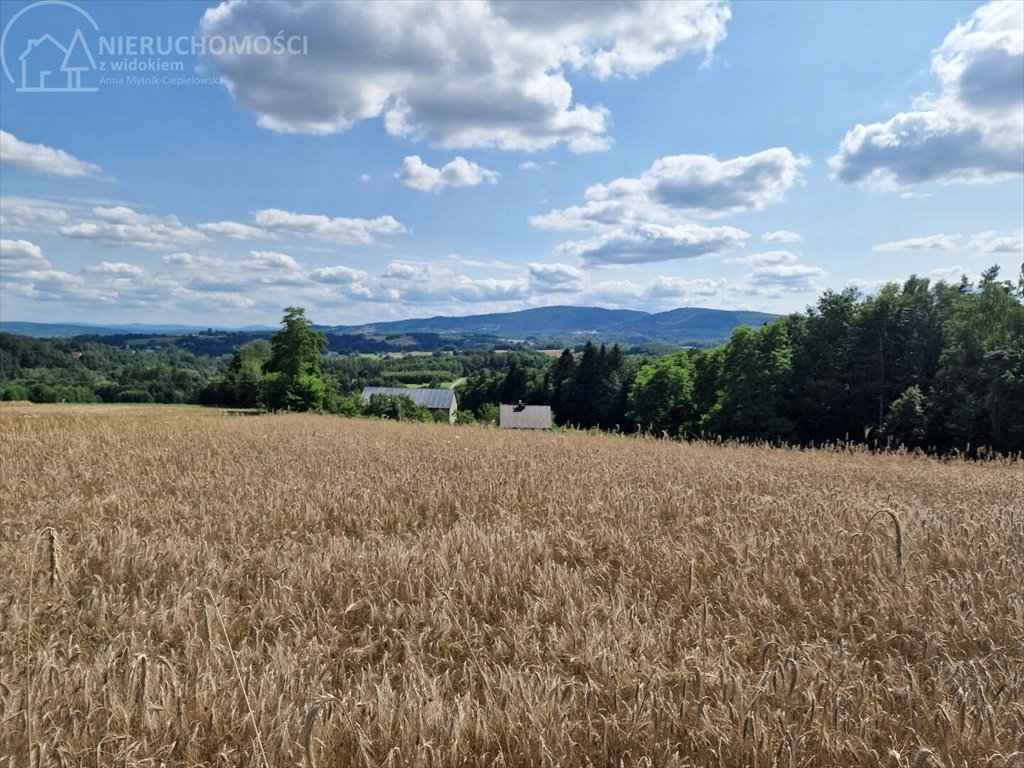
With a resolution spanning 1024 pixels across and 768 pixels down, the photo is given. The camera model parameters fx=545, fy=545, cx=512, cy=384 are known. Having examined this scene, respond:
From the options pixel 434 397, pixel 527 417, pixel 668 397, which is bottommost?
pixel 434 397

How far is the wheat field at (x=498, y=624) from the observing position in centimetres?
222

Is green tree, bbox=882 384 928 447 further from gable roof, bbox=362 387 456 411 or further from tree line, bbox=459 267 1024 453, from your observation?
gable roof, bbox=362 387 456 411

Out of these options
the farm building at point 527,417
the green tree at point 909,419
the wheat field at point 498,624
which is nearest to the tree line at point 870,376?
the green tree at point 909,419

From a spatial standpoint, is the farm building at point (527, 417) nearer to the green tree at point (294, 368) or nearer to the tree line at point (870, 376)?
the tree line at point (870, 376)

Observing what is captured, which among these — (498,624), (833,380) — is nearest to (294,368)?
(833,380)

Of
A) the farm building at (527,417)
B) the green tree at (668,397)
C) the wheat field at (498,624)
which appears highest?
the wheat field at (498,624)

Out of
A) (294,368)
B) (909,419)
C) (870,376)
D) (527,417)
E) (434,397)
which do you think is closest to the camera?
(909,419)

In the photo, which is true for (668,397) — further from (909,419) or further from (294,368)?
(294,368)

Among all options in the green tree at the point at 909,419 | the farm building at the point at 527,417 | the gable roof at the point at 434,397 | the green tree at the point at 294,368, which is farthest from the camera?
the gable roof at the point at 434,397

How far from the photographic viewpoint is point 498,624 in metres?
3.47

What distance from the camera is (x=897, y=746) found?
7.46 feet

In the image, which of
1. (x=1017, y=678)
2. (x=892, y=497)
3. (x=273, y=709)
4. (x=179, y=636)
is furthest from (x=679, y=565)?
(x=892, y=497)

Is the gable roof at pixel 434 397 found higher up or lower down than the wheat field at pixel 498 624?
lower down

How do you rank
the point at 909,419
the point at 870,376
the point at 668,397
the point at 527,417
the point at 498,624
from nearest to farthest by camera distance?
the point at 498,624 < the point at 909,419 < the point at 870,376 < the point at 668,397 < the point at 527,417
